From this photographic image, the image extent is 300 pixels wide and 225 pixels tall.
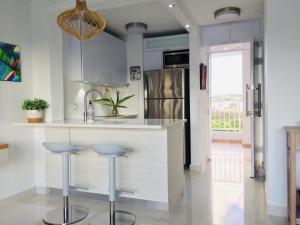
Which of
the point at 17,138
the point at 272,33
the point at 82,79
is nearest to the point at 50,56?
the point at 82,79

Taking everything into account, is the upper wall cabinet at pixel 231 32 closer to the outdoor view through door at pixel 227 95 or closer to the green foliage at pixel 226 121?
the outdoor view through door at pixel 227 95

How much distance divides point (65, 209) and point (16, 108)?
1444 mm

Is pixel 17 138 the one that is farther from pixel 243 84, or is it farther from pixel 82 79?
pixel 243 84

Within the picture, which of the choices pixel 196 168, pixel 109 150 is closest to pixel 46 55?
pixel 109 150

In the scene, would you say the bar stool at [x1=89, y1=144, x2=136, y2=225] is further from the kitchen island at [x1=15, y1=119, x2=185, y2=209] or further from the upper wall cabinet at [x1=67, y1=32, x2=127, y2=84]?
the upper wall cabinet at [x1=67, y1=32, x2=127, y2=84]

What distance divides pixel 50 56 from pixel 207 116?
3214 millimetres

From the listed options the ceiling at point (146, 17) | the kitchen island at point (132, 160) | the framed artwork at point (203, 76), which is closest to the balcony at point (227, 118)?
the framed artwork at point (203, 76)

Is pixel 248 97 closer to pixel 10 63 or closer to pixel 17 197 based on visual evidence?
pixel 10 63

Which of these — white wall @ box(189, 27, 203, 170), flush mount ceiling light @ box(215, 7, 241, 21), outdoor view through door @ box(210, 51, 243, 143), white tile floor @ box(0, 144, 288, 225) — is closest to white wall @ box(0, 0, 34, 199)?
white tile floor @ box(0, 144, 288, 225)

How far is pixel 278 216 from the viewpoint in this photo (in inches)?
110

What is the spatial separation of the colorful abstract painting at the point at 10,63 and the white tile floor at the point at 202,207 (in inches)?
61.4

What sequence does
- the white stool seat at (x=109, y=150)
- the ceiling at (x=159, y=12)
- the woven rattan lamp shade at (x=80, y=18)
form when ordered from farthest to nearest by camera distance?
the ceiling at (x=159, y=12) → the white stool seat at (x=109, y=150) → the woven rattan lamp shade at (x=80, y=18)

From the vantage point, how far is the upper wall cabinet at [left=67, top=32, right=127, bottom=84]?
171 inches

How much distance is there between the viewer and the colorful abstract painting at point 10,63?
3197mm
